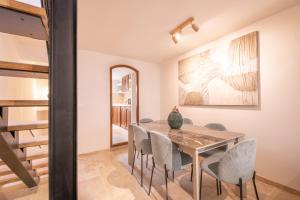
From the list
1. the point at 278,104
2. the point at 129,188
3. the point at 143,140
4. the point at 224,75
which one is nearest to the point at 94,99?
the point at 143,140

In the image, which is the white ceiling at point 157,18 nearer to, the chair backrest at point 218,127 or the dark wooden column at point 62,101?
the dark wooden column at point 62,101

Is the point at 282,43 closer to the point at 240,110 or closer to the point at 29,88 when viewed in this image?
the point at 240,110

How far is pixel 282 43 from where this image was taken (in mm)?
1909

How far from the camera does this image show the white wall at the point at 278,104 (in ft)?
5.95

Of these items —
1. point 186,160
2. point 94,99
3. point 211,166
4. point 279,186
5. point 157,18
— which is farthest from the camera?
point 94,99

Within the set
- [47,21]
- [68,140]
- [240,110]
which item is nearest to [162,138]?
[68,140]

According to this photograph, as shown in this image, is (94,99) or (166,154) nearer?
(166,154)

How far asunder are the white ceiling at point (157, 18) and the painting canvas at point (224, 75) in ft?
0.99

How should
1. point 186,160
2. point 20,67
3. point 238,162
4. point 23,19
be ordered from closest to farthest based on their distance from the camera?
point 23,19 < point 20,67 < point 238,162 < point 186,160

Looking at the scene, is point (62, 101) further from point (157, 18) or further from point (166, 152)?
point (157, 18)

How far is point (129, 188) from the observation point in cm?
198

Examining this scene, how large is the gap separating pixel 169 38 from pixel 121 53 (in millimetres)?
1330

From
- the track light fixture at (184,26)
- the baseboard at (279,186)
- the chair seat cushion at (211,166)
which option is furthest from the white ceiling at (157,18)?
the baseboard at (279,186)

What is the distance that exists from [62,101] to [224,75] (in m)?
2.64
